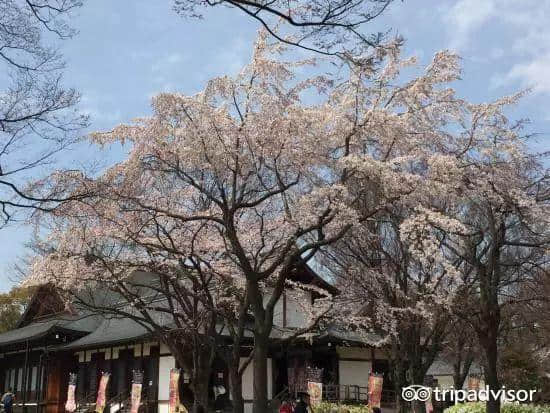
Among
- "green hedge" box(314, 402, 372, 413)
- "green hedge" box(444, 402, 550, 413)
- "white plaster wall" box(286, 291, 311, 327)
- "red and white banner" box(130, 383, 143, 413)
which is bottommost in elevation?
"green hedge" box(314, 402, 372, 413)

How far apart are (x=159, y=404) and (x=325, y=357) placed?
7.18 m

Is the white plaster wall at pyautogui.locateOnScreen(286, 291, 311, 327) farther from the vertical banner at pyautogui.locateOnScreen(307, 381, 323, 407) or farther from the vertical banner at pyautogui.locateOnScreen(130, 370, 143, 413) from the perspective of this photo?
the vertical banner at pyautogui.locateOnScreen(307, 381, 323, 407)

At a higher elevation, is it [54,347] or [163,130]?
[163,130]

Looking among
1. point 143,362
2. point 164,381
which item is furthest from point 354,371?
point 143,362

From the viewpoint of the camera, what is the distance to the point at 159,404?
23.2m

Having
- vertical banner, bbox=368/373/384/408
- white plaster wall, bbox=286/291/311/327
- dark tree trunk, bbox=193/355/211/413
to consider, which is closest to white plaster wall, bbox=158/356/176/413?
white plaster wall, bbox=286/291/311/327

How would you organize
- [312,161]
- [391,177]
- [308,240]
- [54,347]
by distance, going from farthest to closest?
1. [54,347]
2. [308,240]
3. [312,161]
4. [391,177]

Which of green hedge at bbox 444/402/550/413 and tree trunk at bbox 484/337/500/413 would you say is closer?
tree trunk at bbox 484/337/500/413

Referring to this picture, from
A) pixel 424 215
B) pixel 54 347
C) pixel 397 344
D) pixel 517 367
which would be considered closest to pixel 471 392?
pixel 397 344

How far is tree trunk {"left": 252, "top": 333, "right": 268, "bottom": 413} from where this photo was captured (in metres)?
11.3

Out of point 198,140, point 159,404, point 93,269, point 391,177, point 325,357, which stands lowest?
point 159,404

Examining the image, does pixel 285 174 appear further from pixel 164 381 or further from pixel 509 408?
pixel 164 381

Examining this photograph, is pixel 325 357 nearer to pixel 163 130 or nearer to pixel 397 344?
pixel 397 344

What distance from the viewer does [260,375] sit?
1130 cm
